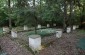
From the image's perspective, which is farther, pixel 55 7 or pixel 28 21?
pixel 55 7

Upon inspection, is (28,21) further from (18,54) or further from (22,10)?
(18,54)

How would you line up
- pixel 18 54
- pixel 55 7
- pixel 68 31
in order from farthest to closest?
pixel 55 7 → pixel 68 31 → pixel 18 54

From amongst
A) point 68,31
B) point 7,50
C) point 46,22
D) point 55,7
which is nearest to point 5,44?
point 7,50

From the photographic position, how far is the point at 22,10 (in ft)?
33.5

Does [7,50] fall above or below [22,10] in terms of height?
below

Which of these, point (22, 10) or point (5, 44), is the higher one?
point (22, 10)

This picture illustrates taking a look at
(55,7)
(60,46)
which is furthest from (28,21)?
(55,7)

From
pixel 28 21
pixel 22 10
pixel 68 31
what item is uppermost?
pixel 22 10

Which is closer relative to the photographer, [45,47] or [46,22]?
[45,47]

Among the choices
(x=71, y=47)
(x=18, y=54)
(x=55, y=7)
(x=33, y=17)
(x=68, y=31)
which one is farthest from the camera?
(x=55, y=7)

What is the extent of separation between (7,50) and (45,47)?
2220 millimetres

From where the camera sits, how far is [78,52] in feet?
22.4

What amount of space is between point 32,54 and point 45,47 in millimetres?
1244

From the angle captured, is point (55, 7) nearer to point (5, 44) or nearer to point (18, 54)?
point (5, 44)
